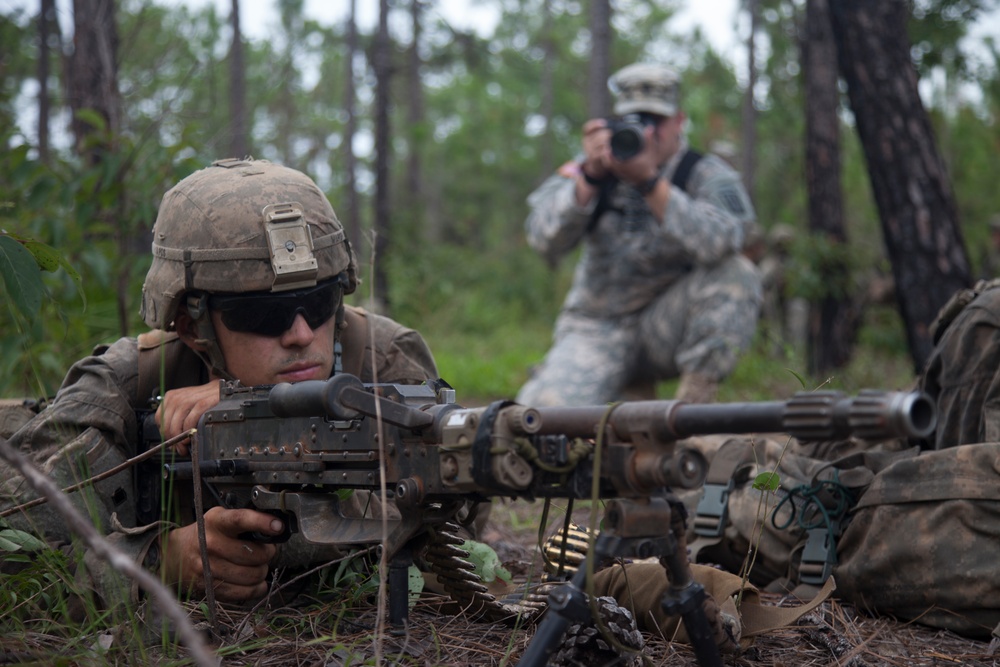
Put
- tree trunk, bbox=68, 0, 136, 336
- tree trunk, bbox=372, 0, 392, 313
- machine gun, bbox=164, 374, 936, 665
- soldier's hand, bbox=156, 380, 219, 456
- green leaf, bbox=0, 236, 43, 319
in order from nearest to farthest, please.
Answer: machine gun, bbox=164, 374, 936, 665
green leaf, bbox=0, 236, 43, 319
soldier's hand, bbox=156, 380, 219, 456
tree trunk, bbox=68, 0, 136, 336
tree trunk, bbox=372, 0, 392, 313

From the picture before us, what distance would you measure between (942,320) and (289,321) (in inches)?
83.6

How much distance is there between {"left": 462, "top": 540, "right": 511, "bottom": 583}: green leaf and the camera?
2.95 meters

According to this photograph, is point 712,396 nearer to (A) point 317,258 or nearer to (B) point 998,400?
(B) point 998,400

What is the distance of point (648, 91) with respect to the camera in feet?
21.6

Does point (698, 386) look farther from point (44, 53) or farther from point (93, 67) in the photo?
point (44, 53)

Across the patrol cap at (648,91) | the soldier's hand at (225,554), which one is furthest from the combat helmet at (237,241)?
the patrol cap at (648,91)

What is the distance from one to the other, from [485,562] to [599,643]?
69 centimetres

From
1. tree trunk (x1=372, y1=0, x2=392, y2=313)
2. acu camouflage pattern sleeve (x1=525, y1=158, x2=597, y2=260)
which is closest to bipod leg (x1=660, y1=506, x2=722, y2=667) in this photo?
acu camouflage pattern sleeve (x1=525, y1=158, x2=597, y2=260)

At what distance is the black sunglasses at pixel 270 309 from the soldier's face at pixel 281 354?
0.02 metres

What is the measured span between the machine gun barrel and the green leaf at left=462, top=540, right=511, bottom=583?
1.07m

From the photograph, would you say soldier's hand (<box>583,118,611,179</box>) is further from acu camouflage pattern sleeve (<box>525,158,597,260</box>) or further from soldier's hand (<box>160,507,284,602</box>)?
soldier's hand (<box>160,507,284,602</box>)

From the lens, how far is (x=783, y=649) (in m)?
2.71

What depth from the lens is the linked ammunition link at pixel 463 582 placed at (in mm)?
2650

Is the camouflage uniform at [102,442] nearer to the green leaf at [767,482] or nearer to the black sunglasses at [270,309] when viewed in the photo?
the black sunglasses at [270,309]
